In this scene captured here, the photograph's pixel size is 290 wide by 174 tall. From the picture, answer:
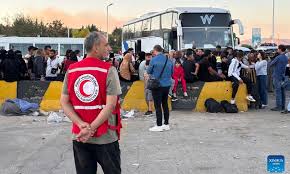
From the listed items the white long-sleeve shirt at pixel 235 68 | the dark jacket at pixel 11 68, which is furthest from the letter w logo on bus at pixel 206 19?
the dark jacket at pixel 11 68

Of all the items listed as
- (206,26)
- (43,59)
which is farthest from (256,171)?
(206,26)

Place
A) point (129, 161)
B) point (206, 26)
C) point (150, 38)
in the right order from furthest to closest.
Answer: point (150, 38)
point (206, 26)
point (129, 161)

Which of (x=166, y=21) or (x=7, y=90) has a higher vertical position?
(x=166, y=21)

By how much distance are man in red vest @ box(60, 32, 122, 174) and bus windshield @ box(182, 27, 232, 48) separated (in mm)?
18719

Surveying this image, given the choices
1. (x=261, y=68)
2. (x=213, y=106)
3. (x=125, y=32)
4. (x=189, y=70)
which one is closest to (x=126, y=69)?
(x=189, y=70)

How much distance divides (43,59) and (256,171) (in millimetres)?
9922

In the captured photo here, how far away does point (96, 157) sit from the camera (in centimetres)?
455

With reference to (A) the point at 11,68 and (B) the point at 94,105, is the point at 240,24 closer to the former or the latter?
(A) the point at 11,68

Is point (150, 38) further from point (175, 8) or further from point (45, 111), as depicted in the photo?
point (45, 111)

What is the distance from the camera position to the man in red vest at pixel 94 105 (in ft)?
14.2

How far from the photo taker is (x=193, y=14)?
24016mm

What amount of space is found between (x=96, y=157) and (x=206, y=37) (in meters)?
19.5

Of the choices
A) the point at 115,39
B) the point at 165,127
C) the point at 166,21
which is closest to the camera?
the point at 165,127

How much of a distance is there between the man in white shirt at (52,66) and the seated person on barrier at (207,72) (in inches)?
169
